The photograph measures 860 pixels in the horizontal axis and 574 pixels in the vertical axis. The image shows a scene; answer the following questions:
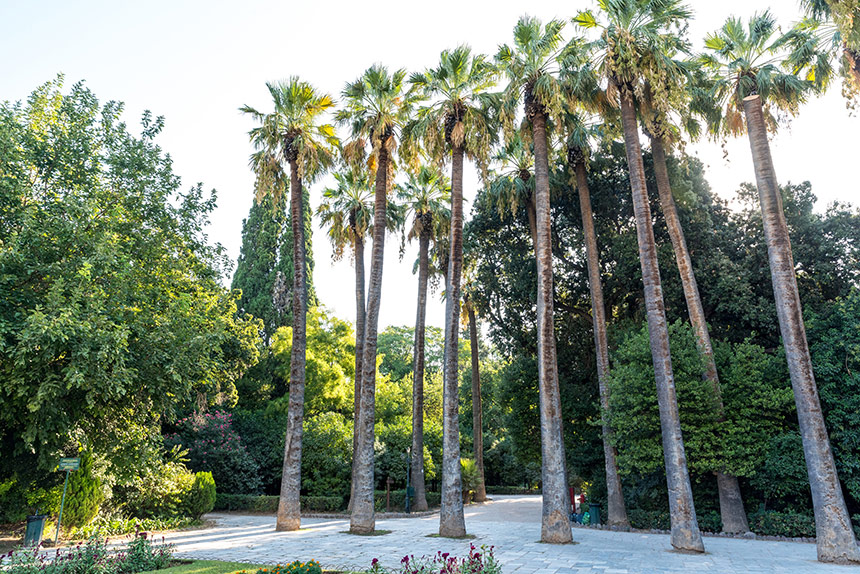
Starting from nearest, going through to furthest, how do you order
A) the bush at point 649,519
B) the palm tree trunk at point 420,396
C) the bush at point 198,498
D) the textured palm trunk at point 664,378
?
the textured palm trunk at point 664,378
the bush at point 649,519
the bush at point 198,498
the palm tree trunk at point 420,396

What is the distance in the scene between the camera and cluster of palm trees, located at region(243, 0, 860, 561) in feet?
42.0

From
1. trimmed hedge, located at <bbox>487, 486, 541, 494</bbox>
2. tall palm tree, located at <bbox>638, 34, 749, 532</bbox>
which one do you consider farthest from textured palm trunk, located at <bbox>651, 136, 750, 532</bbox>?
trimmed hedge, located at <bbox>487, 486, 541, 494</bbox>

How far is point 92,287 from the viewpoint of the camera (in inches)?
428

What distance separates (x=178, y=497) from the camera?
18422mm

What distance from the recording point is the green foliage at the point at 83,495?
1426cm

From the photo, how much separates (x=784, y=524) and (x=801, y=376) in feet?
18.8

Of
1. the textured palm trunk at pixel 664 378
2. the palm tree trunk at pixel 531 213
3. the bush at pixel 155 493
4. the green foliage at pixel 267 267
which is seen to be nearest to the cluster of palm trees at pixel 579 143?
the textured palm trunk at pixel 664 378

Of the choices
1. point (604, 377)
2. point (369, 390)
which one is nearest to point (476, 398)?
point (604, 377)

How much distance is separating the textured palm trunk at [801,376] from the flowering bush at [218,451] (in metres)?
22.1

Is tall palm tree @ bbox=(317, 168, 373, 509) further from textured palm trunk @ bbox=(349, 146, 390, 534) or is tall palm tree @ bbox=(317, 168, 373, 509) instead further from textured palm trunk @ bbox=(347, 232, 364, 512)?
textured palm trunk @ bbox=(349, 146, 390, 534)

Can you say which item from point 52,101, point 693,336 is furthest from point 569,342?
point 52,101

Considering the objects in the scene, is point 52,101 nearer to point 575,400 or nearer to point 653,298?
point 653,298

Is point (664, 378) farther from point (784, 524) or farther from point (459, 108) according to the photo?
point (459, 108)

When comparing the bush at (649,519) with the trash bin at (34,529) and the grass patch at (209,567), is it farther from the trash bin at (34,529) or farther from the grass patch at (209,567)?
the trash bin at (34,529)
